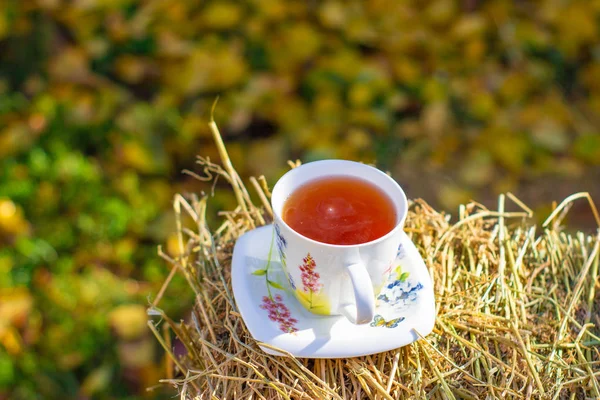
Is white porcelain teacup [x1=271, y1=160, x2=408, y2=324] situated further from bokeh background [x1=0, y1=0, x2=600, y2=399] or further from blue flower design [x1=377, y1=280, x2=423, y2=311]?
bokeh background [x1=0, y1=0, x2=600, y2=399]

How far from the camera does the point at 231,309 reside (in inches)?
37.4

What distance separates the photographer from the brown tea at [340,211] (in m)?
0.85

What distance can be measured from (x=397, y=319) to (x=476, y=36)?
1547 mm

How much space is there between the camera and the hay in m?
0.86

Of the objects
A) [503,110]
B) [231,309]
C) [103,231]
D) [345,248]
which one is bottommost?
[103,231]

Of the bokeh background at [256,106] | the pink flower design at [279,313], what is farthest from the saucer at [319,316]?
the bokeh background at [256,106]

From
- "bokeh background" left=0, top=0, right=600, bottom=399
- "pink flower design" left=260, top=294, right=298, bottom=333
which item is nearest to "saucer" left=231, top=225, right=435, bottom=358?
"pink flower design" left=260, top=294, right=298, bottom=333

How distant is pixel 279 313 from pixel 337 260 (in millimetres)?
145

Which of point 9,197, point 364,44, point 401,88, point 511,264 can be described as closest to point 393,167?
point 401,88

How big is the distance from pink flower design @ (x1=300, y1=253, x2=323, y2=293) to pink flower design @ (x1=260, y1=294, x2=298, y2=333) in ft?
0.18

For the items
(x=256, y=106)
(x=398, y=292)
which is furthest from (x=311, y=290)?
(x=256, y=106)

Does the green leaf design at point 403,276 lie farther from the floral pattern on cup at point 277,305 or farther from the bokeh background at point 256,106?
the bokeh background at point 256,106

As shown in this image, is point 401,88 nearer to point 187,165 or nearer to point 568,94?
point 568,94

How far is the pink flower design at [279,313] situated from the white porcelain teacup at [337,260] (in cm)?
3
